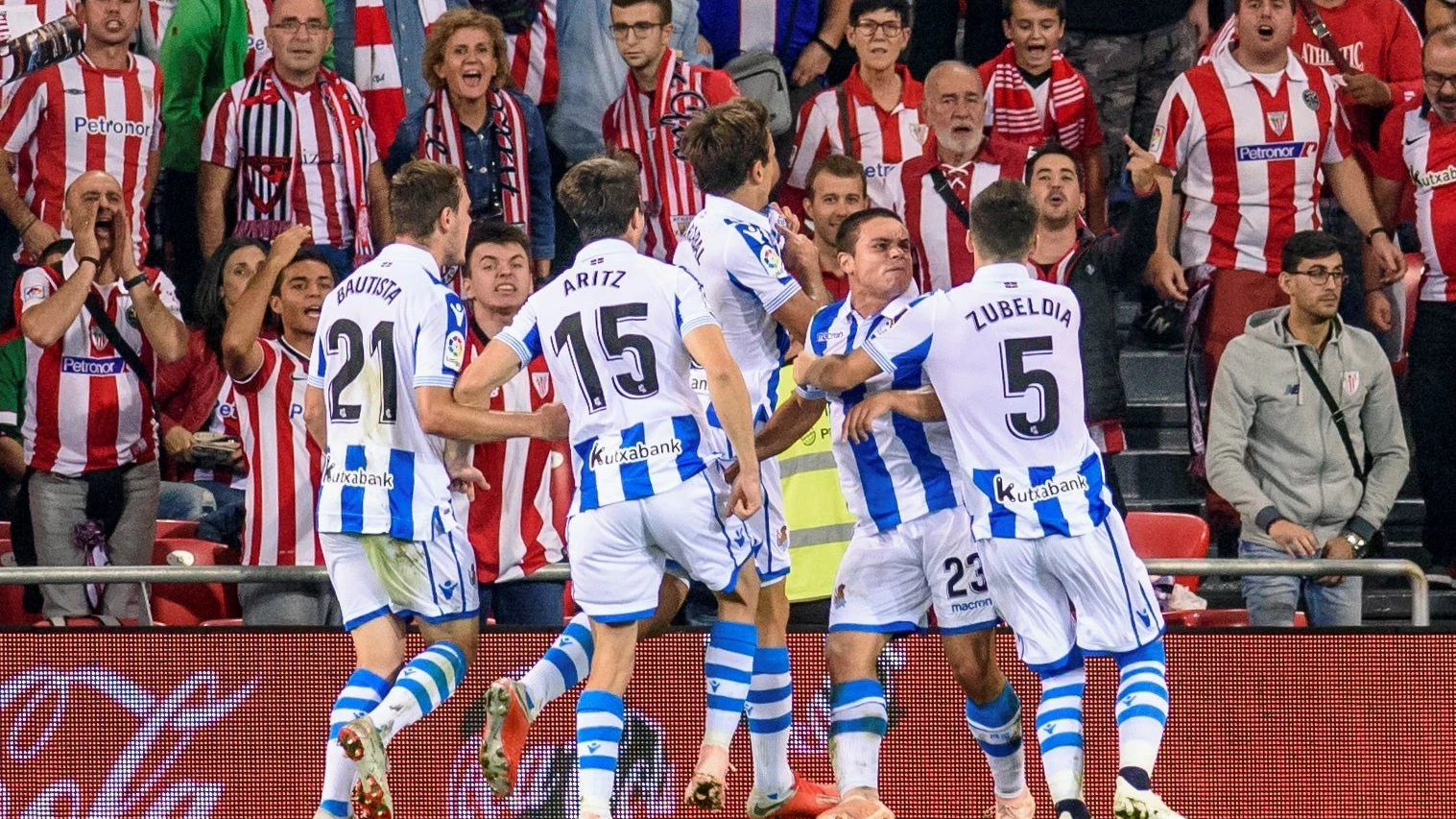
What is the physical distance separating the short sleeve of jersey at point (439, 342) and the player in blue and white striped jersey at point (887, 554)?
3.61 ft

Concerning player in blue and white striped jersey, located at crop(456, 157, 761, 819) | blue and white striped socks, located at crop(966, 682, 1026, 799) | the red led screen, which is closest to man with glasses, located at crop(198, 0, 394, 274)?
the red led screen

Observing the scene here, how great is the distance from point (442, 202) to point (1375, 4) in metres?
5.73

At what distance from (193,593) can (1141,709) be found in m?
4.13

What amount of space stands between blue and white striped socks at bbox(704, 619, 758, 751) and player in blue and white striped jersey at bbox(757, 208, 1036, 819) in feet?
1.39

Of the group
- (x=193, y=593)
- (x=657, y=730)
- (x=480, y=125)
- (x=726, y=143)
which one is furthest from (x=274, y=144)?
(x=657, y=730)

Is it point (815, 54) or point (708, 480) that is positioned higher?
point (815, 54)

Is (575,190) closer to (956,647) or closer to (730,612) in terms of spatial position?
(730,612)

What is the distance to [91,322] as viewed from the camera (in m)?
9.31

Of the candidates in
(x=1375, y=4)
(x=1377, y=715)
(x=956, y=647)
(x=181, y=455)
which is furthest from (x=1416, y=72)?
(x=181, y=455)

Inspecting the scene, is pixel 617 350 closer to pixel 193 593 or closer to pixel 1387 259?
pixel 193 593

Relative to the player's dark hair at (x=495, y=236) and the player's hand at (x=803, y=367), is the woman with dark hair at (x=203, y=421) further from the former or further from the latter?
the player's hand at (x=803, y=367)

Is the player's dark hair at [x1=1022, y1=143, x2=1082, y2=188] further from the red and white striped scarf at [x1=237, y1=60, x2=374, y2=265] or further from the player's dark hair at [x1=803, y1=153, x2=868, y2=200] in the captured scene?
the red and white striped scarf at [x1=237, y1=60, x2=374, y2=265]

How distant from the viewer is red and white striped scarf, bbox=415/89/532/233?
32.0 feet

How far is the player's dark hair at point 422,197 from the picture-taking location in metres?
7.32
